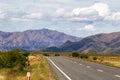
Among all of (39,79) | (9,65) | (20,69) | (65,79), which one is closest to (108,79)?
(65,79)

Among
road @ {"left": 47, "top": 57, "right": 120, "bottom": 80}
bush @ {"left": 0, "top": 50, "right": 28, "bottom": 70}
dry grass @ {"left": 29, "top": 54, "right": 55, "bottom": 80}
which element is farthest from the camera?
bush @ {"left": 0, "top": 50, "right": 28, "bottom": 70}

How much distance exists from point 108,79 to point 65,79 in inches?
117

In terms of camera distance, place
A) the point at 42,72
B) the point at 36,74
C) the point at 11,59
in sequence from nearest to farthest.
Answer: the point at 36,74 < the point at 42,72 < the point at 11,59

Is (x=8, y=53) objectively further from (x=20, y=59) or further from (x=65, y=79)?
(x=65, y=79)

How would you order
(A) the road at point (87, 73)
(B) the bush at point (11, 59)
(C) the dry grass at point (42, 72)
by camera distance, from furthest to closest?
(B) the bush at point (11, 59)
(A) the road at point (87, 73)
(C) the dry grass at point (42, 72)

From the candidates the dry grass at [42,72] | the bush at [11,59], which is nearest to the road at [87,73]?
the dry grass at [42,72]

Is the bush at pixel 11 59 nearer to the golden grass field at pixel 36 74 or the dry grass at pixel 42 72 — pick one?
the golden grass field at pixel 36 74

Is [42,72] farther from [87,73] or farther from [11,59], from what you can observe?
[11,59]

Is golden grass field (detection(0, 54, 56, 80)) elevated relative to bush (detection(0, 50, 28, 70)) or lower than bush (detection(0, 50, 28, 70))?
lower

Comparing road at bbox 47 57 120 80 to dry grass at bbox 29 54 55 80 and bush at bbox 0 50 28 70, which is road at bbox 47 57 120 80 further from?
bush at bbox 0 50 28 70

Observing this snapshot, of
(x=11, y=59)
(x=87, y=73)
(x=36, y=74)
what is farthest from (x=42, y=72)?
(x=11, y=59)

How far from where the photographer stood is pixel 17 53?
2197 inches

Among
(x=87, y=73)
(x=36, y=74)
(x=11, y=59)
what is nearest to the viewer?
(x=36, y=74)

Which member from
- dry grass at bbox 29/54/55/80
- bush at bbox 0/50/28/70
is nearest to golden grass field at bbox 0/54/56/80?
dry grass at bbox 29/54/55/80
